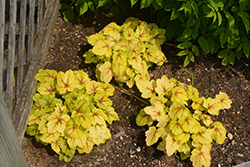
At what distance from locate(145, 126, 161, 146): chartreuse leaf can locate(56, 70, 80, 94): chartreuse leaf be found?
85cm

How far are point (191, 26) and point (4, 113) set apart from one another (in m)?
2.08

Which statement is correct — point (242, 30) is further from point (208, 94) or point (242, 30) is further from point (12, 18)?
point (12, 18)

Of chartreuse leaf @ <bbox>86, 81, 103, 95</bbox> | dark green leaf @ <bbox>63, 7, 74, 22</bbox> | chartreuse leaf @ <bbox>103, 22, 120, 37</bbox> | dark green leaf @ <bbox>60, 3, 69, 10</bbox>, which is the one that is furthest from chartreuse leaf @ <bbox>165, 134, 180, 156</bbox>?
dark green leaf @ <bbox>60, 3, 69, 10</bbox>

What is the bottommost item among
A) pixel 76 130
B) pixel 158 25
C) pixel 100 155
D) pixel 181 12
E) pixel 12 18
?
pixel 100 155

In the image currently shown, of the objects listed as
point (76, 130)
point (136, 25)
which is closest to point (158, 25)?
point (136, 25)

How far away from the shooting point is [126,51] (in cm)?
289

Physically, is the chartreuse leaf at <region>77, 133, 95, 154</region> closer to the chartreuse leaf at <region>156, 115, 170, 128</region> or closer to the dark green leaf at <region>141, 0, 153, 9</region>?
the chartreuse leaf at <region>156, 115, 170, 128</region>

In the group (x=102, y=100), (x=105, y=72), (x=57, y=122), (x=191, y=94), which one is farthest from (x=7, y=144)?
(x=191, y=94)

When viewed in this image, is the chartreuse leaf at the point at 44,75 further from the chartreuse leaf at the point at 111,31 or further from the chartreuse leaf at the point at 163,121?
the chartreuse leaf at the point at 163,121

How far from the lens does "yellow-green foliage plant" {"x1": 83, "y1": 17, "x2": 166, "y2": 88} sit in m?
2.76

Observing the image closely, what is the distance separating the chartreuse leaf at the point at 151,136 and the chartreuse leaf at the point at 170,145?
10 cm

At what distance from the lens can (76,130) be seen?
2340mm

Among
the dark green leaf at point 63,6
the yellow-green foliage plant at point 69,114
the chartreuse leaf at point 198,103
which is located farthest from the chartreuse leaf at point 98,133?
the dark green leaf at point 63,6

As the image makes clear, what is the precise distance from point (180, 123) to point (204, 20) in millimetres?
1113
